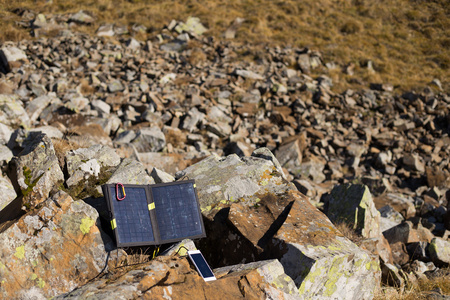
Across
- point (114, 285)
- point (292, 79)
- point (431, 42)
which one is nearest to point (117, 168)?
point (114, 285)

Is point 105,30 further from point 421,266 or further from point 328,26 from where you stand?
point 421,266

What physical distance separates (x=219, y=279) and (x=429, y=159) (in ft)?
44.3

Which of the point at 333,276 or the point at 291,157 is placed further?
the point at 291,157

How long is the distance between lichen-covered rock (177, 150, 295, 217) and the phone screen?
1434 mm

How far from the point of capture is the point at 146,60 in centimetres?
1839

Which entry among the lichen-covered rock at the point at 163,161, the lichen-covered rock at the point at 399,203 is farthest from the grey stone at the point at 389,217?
the lichen-covered rock at the point at 163,161

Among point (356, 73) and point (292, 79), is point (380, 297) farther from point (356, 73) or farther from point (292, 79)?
point (356, 73)

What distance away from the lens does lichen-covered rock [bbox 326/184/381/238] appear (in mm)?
7332

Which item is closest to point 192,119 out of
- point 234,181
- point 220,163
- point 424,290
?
point 220,163

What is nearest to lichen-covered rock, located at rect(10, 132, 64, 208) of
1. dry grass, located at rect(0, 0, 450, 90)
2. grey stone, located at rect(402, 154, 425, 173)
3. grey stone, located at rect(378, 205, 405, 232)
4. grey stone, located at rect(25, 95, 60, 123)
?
grey stone, located at rect(25, 95, 60, 123)

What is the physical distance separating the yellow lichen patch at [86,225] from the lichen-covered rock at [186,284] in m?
0.97

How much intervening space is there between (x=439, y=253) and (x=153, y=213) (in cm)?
603

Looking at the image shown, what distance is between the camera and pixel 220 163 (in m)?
6.79

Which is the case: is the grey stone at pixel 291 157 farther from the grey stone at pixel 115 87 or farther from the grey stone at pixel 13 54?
the grey stone at pixel 13 54
